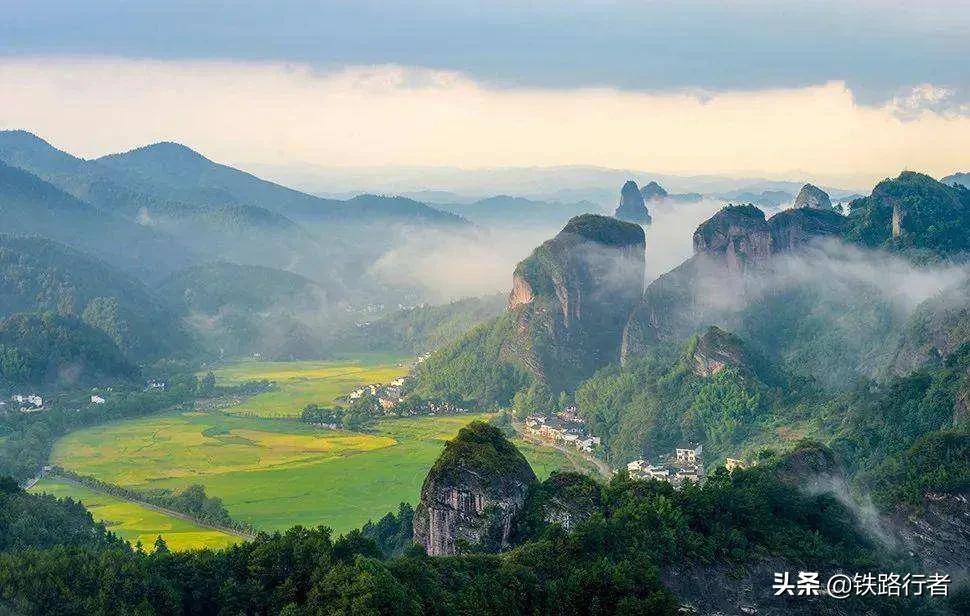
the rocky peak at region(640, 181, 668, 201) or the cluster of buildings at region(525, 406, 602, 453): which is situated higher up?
the rocky peak at region(640, 181, 668, 201)

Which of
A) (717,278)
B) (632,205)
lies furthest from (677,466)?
(632,205)

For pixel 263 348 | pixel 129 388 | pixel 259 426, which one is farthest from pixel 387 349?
pixel 259 426

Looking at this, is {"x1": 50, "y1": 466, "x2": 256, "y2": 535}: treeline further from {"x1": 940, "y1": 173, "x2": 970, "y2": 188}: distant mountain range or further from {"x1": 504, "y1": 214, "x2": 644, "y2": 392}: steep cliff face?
{"x1": 940, "y1": 173, "x2": 970, "y2": 188}: distant mountain range

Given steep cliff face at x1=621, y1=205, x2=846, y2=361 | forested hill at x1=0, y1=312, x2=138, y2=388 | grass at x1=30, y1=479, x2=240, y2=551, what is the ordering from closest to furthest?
1. grass at x1=30, y1=479, x2=240, y2=551
2. steep cliff face at x1=621, y1=205, x2=846, y2=361
3. forested hill at x1=0, y1=312, x2=138, y2=388

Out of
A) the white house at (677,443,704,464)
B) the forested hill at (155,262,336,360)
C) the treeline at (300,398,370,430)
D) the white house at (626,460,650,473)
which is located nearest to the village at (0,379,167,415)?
the treeline at (300,398,370,430)

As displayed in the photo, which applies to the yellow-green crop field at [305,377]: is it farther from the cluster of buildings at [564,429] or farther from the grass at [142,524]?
the grass at [142,524]

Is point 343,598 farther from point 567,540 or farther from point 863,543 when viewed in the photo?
point 863,543
